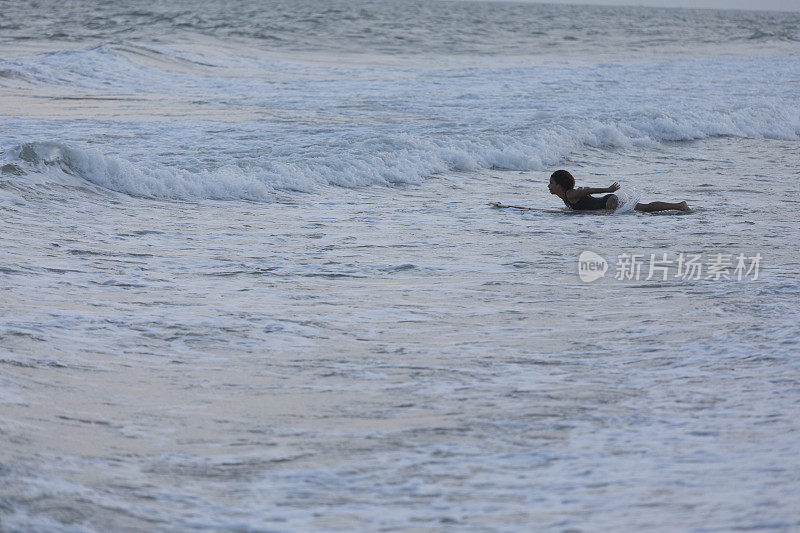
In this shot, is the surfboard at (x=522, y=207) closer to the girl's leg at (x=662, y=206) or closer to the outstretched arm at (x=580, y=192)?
the outstretched arm at (x=580, y=192)

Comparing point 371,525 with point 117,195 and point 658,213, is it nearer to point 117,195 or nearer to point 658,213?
point 658,213

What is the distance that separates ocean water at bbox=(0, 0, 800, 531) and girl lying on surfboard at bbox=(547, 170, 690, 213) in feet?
0.62

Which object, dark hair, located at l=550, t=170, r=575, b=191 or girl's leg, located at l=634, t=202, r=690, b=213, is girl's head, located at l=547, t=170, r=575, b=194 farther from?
girl's leg, located at l=634, t=202, r=690, b=213

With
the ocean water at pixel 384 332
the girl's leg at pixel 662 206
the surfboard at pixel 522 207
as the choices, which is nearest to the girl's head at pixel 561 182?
the surfboard at pixel 522 207

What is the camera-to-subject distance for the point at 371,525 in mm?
3404

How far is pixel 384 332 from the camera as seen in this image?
577cm

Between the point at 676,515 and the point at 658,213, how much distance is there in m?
7.04

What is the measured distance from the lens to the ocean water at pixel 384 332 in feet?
11.9

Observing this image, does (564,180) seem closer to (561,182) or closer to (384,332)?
(561,182)

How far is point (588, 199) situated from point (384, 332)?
5055 mm

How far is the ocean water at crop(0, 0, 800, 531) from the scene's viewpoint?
11.9ft

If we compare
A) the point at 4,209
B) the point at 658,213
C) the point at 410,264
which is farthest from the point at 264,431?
the point at 658,213

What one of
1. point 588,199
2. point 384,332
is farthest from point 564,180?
point 384,332

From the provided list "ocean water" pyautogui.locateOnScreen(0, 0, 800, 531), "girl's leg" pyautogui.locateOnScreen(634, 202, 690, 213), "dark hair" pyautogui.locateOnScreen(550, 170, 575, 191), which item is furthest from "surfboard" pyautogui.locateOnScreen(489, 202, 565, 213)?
"girl's leg" pyautogui.locateOnScreen(634, 202, 690, 213)
